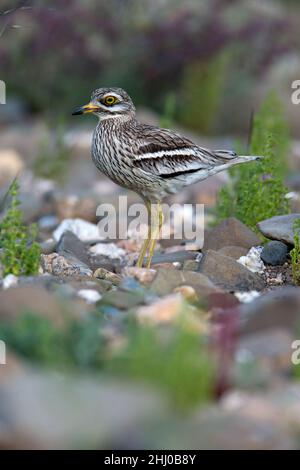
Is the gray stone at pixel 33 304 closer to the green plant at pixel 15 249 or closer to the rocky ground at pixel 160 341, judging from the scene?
the rocky ground at pixel 160 341

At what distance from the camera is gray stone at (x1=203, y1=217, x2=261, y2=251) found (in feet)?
22.4

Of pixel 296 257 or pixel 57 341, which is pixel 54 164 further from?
pixel 57 341

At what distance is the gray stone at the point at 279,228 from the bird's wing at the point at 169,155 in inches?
30.5

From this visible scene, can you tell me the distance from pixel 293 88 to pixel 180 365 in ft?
39.1

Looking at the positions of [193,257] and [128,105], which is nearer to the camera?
[193,257]

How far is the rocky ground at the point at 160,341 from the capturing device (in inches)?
143

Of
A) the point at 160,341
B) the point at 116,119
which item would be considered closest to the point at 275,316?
the point at 160,341

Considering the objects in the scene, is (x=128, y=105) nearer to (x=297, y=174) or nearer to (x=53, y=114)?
(x=297, y=174)

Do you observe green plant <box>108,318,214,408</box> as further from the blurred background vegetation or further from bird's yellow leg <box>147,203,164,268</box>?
the blurred background vegetation

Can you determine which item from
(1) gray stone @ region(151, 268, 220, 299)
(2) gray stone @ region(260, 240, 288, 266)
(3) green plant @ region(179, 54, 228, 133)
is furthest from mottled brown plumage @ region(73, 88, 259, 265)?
(3) green plant @ region(179, 54, 228, 133)

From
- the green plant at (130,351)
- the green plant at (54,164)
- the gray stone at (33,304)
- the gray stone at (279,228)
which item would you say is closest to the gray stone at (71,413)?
the green plant at (130,351)

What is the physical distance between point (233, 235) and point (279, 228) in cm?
49

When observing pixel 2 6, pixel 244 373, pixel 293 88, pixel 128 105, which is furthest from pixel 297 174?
pixel 244 373

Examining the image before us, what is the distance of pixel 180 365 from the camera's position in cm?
381
